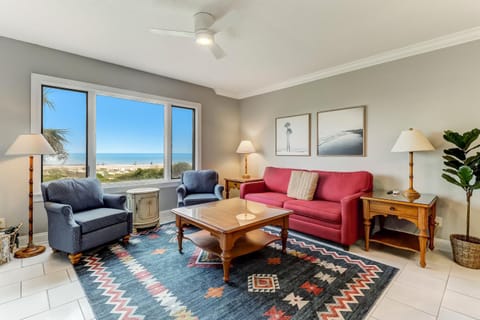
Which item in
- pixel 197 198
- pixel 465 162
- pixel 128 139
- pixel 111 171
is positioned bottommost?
pixel 197 198

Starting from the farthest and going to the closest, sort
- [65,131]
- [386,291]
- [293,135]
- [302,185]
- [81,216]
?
[293,135] → [302,185] → [65,131] → [81,216] → [386,291]

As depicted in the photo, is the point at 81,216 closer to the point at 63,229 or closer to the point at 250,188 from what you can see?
the point at 63,229

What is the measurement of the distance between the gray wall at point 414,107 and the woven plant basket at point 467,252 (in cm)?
38

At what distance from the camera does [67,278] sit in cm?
223

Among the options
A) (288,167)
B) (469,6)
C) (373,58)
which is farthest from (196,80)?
(469,6)

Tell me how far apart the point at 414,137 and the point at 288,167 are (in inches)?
85.1

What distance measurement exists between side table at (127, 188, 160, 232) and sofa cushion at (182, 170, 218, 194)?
0.63 meters

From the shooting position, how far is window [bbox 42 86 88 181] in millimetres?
3217

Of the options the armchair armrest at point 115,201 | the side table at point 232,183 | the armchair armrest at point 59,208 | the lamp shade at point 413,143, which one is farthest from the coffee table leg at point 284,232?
the armchair armrest at point 59,208

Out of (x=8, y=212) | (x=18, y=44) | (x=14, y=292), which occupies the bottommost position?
(x=14, y=292)

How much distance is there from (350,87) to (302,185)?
1711mm

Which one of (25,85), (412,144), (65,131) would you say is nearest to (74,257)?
(65,131)

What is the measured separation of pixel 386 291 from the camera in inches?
79.4

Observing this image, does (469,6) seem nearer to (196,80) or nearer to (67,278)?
(196,80)
